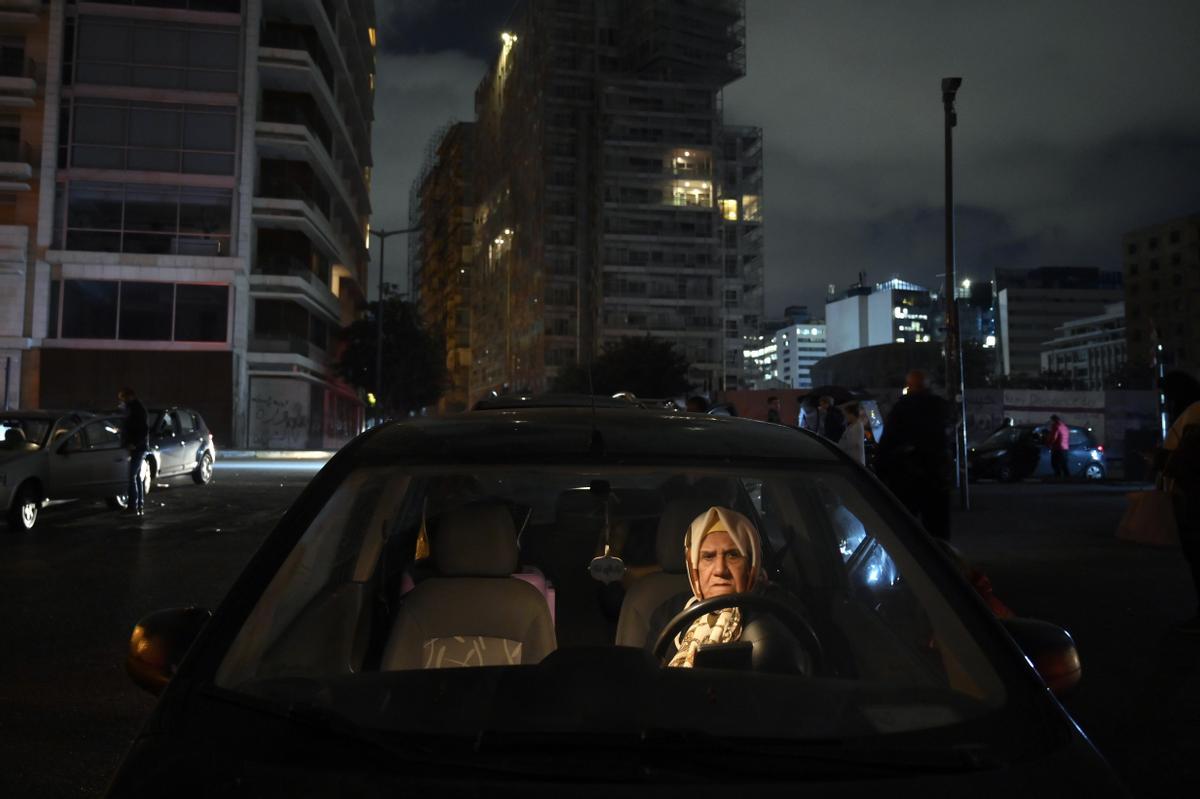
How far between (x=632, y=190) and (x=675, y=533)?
8720cm

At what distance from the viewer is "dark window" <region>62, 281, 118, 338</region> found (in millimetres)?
39312

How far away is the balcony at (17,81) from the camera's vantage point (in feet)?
128

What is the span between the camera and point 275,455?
128 feet

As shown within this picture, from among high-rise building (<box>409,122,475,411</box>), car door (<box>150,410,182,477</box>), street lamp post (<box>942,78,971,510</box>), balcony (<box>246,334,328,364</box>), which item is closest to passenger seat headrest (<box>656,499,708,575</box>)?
street lamp post (<box>942,78,971,510</box>)

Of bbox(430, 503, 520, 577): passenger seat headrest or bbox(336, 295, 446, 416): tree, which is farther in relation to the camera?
bbox(336, 295, 446, 416): tree

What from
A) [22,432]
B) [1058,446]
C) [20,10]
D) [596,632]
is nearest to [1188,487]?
[596,632]

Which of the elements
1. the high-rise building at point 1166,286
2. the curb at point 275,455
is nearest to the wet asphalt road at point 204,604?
the curb at point 275,455

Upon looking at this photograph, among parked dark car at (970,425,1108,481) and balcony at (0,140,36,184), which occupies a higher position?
balcony at (0,140,36,184)

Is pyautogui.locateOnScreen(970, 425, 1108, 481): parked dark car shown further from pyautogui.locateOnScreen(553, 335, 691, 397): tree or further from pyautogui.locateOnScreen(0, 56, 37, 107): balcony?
pyautogui.locateOnScreen(553, 335, 691, 397): tree

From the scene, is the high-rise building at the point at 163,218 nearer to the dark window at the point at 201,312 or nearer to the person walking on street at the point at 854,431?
the dark window at the point at 201,312

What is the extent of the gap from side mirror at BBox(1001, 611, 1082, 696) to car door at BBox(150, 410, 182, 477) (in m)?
16.8

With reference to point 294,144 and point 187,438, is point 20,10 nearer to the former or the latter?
point 294,144

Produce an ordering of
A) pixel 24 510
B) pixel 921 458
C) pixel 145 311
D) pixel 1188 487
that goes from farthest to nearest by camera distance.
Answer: pixel 145 311
pixel 24 510
pixel 921 458
pixel 1188 487

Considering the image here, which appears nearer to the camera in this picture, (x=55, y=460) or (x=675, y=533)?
(x=675, y=533)
